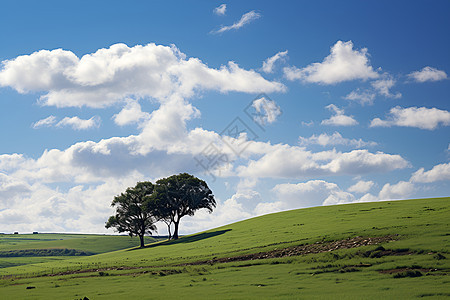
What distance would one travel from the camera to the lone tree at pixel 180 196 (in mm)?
96562

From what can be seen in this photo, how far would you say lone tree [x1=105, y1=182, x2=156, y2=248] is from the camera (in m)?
100

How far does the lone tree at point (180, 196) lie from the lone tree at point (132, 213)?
4.23 m

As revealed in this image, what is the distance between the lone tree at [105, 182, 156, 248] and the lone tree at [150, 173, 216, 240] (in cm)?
423

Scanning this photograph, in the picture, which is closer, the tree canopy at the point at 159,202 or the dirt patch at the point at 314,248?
the dirt patch at the point at 314,248

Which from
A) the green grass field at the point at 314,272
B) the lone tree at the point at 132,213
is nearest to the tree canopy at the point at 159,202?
the lone tree at the point at 132,213

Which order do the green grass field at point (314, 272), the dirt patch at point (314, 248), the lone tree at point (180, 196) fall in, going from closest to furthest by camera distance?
the green grass field at point (314, 272)
the dirt patch at point (314, 248)
the lone tree at point (180, 196)

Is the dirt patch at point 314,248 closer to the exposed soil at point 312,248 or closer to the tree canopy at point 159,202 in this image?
the exposed soil at point 312,248

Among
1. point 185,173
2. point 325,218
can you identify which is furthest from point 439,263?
point 185,173

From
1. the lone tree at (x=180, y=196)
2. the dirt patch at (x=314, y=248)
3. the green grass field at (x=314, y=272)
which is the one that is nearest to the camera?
the green grass field at (x=314, y=272)

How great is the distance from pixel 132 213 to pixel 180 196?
1338cm

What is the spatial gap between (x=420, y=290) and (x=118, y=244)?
148 m

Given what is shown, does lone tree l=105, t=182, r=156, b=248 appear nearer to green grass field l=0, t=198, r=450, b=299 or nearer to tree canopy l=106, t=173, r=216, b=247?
tree canopy l=106, t=173, r=216, b=247

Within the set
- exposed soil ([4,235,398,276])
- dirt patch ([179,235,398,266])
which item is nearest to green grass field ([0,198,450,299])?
exposed soil ([4,235,398,276])

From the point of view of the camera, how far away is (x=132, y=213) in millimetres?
100312
